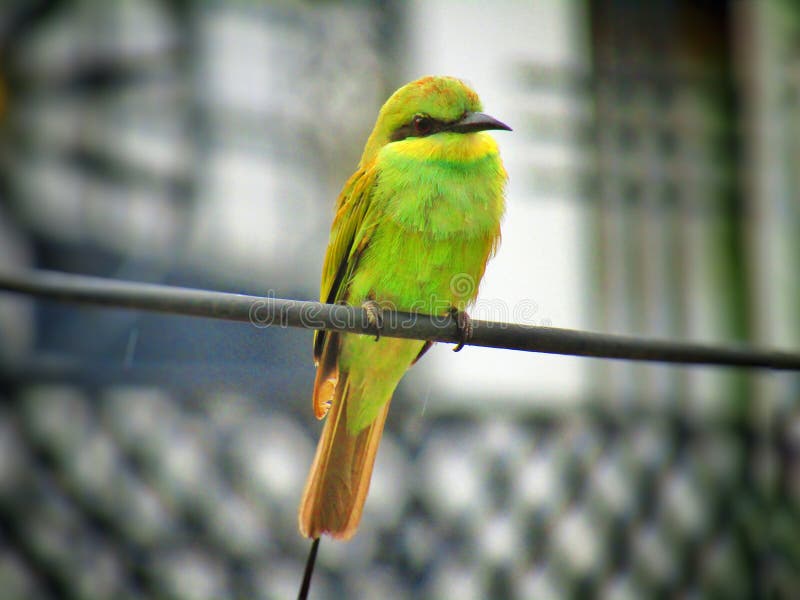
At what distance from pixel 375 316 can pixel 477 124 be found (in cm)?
14

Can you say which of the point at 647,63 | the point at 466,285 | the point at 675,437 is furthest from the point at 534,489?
the point at 466,285

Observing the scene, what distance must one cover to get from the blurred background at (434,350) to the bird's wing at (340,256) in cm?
2

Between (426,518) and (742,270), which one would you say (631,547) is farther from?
(742,270)

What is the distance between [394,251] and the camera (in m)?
0.62

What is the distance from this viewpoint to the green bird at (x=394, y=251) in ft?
1.59

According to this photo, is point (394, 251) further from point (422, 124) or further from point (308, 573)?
point (308, 573)

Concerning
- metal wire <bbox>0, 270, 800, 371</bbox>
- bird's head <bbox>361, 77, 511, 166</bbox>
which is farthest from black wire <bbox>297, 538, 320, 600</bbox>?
bird's head <bbox>361, 77, 511, 166</bbox>

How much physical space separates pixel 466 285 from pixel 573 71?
33 centimetres

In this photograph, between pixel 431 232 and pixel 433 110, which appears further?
pixel 431 232

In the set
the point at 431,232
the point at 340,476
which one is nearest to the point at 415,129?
the point at 431,232

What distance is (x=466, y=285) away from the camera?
577 mm

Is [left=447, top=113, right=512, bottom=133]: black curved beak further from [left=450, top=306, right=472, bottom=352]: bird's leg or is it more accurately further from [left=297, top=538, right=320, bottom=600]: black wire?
[left=297, top=538, right=320, bottom=600]: black wire

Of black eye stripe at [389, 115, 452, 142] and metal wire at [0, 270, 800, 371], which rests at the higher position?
black eye stripe at [389, 115, 452, 142]

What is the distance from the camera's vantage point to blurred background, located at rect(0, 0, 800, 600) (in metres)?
0.66
